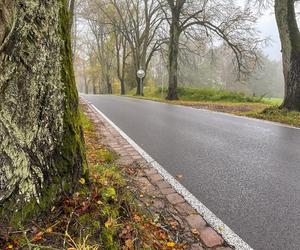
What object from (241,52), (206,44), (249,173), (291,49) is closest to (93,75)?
(206,44)

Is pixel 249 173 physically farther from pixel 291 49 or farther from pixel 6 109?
pixel 291 49

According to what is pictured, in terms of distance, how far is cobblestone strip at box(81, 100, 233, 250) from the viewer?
2.51 m

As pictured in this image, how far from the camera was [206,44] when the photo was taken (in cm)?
2233

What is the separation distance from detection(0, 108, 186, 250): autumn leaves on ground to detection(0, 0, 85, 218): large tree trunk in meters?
0.13

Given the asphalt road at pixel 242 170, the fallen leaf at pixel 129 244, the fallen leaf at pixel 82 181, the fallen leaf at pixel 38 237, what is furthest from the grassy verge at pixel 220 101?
the fallen leaf at pixel 38 237

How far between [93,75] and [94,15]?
2136cm

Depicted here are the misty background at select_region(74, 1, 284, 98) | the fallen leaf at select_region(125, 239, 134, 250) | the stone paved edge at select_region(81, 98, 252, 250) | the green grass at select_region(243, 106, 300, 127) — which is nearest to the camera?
the fallen leaf at select_region(125, 239, 134, 250)

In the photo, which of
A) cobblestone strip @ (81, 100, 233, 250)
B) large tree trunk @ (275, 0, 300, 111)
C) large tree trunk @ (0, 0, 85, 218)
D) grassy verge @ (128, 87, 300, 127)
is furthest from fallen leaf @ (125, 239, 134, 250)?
grassy verge @ (128, 87, 300, 127)

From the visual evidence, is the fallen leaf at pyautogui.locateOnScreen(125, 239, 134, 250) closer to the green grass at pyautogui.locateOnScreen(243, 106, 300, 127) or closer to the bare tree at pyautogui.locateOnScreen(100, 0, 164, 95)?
the green grass at pyautogui.locateOnScreen(243, 106, 300, 127)

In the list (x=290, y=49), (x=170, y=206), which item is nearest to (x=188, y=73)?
(x=290, y=49)

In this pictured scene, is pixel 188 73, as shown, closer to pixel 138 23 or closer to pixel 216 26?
pixel 138 23

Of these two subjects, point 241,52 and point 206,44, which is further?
point 206,44

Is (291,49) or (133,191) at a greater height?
(291,49)

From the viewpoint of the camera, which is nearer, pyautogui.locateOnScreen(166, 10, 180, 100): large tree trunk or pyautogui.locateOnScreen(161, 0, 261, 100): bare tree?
pyautogui.locateOnScreen(161, 0, 261, 100): bare tree
